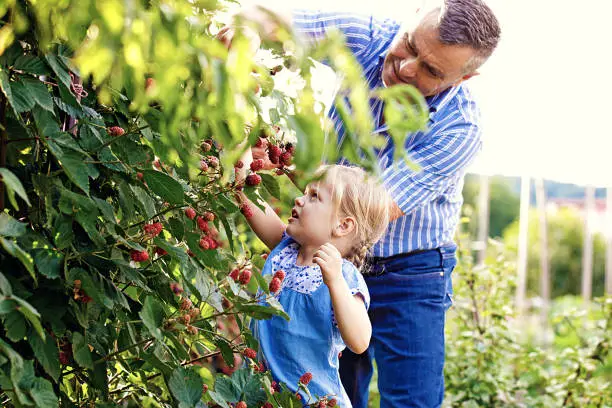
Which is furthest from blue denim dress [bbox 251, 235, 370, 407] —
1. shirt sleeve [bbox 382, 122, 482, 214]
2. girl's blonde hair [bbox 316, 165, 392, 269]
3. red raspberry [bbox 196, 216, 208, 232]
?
red raspberry [bbox 196, 216, 208, 232]

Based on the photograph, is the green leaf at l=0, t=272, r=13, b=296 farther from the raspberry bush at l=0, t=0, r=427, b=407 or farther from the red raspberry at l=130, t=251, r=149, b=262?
the red raspberry at l=130, t=251, r=149, b=262

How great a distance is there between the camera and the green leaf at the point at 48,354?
1305 mm

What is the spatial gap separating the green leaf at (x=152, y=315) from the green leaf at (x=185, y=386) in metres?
0.11

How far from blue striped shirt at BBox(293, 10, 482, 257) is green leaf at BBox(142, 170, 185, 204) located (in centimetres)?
95

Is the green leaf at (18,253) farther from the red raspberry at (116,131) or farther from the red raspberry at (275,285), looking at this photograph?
the red raspberry at (275,285)

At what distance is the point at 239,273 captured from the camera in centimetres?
170

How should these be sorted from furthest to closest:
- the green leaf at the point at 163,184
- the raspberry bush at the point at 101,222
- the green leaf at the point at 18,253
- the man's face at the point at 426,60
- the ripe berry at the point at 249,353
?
the man's face at the point at 426,60 → the ripe berry at the point at 249,353 → the green leaf at the point at 163,184 → the raspberry bush at the point at 101,222 → the green leaf at the point at 18,253

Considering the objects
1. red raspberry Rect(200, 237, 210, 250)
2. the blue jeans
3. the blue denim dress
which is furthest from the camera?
the blue jeans

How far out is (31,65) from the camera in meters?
1.33

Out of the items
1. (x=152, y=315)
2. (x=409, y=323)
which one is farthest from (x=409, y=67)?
(x=152, y=315)

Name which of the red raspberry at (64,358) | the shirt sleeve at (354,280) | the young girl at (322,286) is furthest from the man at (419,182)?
the red raspberry at (64,358)

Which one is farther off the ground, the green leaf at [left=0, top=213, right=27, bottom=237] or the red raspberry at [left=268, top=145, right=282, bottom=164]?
the green leaf at [left=0, top=213, right=27, bottom=237]

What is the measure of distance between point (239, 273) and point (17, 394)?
59 centimetres

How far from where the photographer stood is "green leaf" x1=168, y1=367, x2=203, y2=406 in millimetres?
1477
